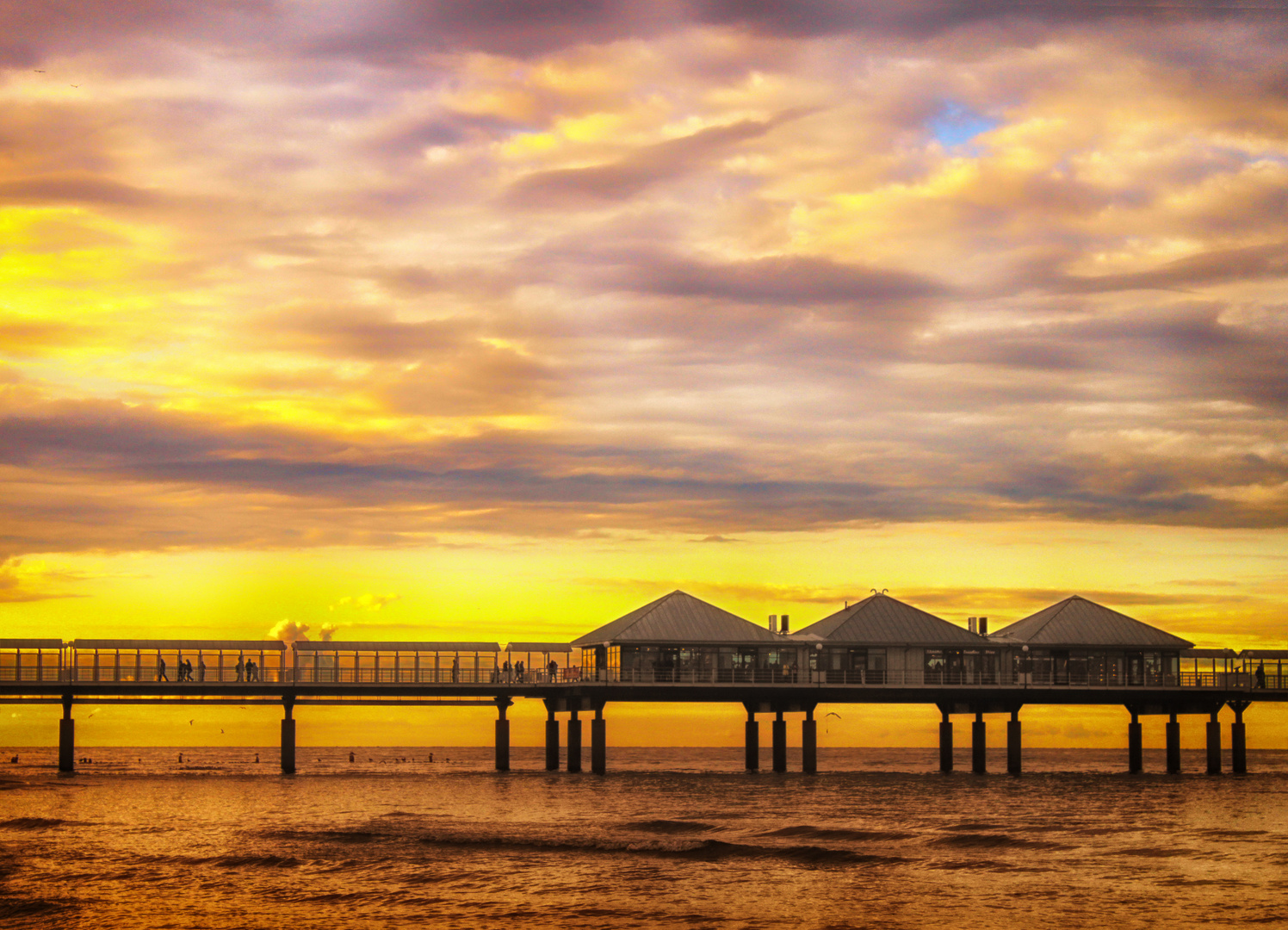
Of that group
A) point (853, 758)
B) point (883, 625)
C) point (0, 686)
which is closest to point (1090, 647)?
point (883, 625)

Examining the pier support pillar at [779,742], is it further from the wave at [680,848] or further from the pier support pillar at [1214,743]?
the wave at [680,848]

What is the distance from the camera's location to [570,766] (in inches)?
3374

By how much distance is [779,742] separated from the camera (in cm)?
8706

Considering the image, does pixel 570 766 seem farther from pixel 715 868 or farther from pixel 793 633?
pixel 715 868

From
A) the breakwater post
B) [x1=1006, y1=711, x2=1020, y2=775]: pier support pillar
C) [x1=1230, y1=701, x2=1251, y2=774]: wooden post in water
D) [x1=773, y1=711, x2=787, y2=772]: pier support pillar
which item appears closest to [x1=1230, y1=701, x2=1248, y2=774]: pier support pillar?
[x1=1230, y1=701, x2=1251, y2=774]: wooden post in water

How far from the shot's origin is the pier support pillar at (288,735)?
79812 mm

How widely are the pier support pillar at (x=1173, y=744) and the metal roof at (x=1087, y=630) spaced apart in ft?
17.0

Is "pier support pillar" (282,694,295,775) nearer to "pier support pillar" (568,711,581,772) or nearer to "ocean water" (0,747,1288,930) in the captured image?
"ocean water" (0,747,1288,930)

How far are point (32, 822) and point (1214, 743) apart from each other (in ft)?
218

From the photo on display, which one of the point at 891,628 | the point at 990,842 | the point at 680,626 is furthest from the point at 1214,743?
the point at 990,842

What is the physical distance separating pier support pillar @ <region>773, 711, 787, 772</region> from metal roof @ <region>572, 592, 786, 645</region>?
535cm

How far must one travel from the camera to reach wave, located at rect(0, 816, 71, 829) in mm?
61344

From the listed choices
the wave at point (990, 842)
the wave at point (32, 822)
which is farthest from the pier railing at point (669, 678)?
the wave at point (990, 842)

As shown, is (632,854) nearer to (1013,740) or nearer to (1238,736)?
(1013,740)
